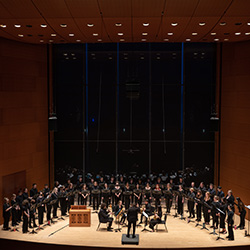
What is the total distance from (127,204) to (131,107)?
4.19 meters

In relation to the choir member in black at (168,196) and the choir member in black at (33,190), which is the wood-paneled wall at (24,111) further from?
the choir member in black at (168,196)

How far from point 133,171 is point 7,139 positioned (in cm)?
555

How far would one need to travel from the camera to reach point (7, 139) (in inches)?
475

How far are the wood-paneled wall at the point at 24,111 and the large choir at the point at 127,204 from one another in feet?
3.91

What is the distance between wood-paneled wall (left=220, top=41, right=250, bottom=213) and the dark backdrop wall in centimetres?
76

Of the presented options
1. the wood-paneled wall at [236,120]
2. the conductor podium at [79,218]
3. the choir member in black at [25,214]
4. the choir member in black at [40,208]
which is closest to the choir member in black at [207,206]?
the wood-paneled wall at [236,120]

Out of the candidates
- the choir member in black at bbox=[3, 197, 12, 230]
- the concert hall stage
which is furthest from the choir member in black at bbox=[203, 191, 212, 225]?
the choir member in black at bbox=[3, 197, 12, 230]

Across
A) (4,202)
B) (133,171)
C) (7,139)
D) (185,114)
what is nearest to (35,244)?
(4,202)

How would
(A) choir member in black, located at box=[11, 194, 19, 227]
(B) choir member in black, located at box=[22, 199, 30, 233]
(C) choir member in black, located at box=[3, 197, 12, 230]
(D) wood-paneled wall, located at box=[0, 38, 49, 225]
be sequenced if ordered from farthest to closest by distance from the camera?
(D) wood-paneled wall, located at box=[0, 38, 49, 225]
(A) choir member in black, located at box=[11, 194, 19, 227]
(C) choir member in black, located at box=[3, 197, 12, 230]
(B) choir member in black, located at box=[22, 199, 30, 233]

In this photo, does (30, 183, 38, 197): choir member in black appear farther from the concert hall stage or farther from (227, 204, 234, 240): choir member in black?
(227, 204, 234, 240): choir member in black

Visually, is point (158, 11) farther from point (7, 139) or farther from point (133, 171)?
point (133, 171)

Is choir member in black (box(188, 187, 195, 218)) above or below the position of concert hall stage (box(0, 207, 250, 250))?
above

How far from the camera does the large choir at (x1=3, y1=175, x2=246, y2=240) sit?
10531mm

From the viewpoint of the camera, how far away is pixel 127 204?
42.4 feet
